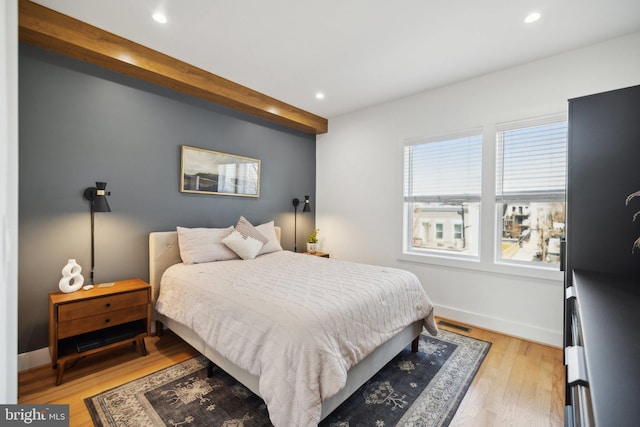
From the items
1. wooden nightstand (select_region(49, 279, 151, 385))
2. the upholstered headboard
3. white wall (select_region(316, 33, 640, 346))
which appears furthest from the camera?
the upholstered headboard

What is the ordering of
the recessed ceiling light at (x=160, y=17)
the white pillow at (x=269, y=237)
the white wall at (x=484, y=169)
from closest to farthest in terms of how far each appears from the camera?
the recessed ceiling light at (x=160, y=17) → the white wall at (x=484, y=169) → the white pillow at (x=269, y=237)

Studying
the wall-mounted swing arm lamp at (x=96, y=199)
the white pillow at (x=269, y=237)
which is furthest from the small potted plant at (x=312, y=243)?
the wall-mounted swing arm lamp at (x=96, y=199)

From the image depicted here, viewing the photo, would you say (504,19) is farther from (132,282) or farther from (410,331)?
(132,282)

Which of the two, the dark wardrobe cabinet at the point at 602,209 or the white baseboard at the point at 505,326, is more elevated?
the dark wardrobe cabinet at the point at 602,209

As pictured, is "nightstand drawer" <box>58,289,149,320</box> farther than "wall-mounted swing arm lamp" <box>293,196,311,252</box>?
No

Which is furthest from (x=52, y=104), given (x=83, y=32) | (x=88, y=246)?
(x=88, y=246)

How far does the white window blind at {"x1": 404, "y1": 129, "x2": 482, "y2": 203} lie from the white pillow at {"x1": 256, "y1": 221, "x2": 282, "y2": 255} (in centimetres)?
183

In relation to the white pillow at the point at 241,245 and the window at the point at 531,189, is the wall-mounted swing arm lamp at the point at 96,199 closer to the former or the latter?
the white pillow at the point at 241,245

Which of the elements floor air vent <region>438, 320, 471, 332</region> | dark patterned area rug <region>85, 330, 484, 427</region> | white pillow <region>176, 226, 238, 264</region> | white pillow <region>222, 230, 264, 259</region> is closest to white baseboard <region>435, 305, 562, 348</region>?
floor air vent <region>438, 320, 471, 332</region>

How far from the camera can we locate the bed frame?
170 centimetres

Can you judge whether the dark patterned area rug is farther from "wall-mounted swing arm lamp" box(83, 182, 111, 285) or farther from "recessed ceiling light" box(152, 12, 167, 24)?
"recessed ceiling light" box(152, 12, 167, 24)

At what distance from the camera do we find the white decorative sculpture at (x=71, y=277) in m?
2.22

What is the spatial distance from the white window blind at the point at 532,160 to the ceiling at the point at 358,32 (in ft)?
2.16

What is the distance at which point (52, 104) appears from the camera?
2.34 meters
